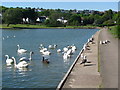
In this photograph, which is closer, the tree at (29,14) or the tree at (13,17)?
the tree at (13,17)

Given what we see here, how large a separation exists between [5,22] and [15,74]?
141559mm

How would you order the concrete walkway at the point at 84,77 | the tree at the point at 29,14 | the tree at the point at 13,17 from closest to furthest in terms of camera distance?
1. the concrete walkway at the point at 84,77
2. the tree at the point at 13,17
3. the tree at the point at 29,14

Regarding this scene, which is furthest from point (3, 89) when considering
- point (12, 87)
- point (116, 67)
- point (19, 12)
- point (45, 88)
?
point (19, 12)

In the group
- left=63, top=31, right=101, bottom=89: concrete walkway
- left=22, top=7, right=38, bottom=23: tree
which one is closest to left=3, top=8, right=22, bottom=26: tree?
left=22, top=7, right=38, bottom=23: tree

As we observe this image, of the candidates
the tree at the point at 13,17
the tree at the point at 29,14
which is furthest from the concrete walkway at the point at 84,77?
the tree at the point at 29,14

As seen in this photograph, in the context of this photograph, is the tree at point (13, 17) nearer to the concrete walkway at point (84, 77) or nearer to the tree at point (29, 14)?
the tree at point (29, 14)

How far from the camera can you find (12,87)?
18.9 m

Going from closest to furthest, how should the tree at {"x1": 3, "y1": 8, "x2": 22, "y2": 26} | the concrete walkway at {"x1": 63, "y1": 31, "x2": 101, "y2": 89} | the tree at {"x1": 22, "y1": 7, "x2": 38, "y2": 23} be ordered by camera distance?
1. the concrete walkway at {"x1": 63, "y1": 31, "x2": 101, "y2": 89}
2. the tree at {"x1": 3, "y1": 8, "x2": 22, "y2": 26}
3. the tree at {"x1": 22, "y1": 7, "x2": 38, "y2": 23}

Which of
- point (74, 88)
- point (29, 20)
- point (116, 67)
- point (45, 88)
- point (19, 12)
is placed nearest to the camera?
point (74, 88)

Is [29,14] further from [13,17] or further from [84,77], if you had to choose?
[84,77]

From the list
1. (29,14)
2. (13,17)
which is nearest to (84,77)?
(13,17)

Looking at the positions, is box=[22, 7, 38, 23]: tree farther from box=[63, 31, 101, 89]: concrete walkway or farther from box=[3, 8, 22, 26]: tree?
box=[63, 31, 101, 89]: concrete walkway

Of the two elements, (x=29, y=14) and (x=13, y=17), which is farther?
(x=29, y=14)

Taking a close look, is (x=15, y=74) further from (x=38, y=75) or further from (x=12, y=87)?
(x=12, y=87)
